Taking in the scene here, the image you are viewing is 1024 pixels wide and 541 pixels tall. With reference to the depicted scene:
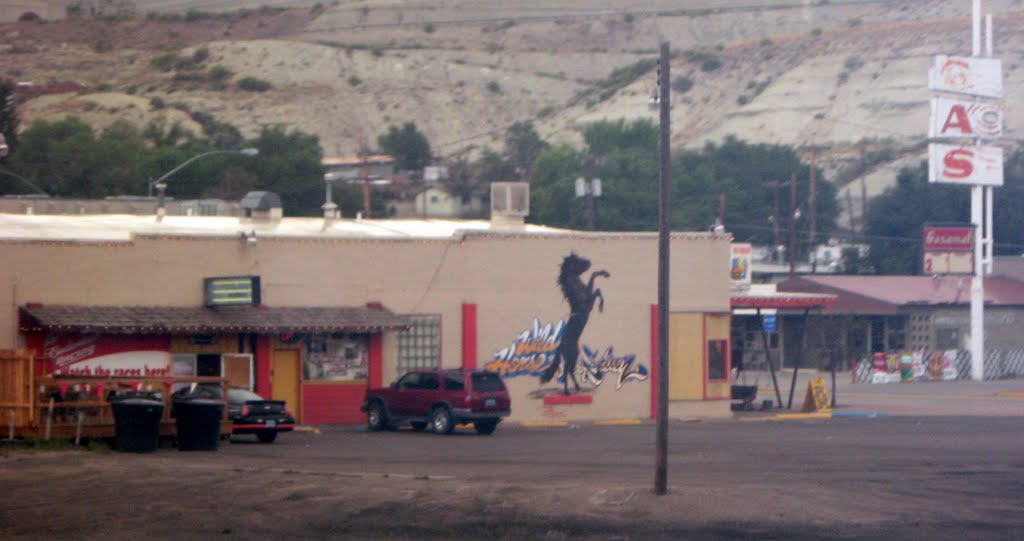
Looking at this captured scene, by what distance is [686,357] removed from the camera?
131 ft

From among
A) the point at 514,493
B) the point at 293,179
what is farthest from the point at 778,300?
the point at 293,179

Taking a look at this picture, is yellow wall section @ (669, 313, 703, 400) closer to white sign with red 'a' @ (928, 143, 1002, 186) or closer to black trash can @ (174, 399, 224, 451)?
black trash can @ (174, 399, 224, 451)

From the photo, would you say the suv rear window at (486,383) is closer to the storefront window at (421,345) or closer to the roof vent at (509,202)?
the storefront window at (421,345)

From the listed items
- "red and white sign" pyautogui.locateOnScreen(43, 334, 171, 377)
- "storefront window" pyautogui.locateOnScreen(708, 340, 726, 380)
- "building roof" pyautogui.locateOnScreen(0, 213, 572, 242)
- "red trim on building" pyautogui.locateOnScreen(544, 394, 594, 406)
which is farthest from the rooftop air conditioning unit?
"red and white sign" pyautogui.locateOnScreen(43, 334, 171, 377)

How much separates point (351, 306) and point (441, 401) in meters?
5.12

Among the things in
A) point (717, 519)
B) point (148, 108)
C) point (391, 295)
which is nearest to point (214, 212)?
point (391, 295)

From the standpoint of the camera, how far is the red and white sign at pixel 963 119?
5984 centimetres

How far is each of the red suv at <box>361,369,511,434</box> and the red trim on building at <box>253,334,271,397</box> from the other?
2.87 meters

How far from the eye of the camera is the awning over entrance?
31859 millimetres

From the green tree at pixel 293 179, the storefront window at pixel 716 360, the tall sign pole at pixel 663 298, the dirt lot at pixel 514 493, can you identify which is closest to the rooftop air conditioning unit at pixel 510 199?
the storefront window at pixel 716 360

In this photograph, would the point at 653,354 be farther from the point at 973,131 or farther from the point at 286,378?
the point at 973,131

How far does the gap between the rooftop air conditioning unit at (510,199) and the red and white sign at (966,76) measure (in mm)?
27316

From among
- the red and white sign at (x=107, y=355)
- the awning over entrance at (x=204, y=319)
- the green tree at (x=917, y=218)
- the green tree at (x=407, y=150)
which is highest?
the green tree at (x=407, y=150)

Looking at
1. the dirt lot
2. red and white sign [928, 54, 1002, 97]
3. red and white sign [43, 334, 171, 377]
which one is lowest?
the dirt lot
